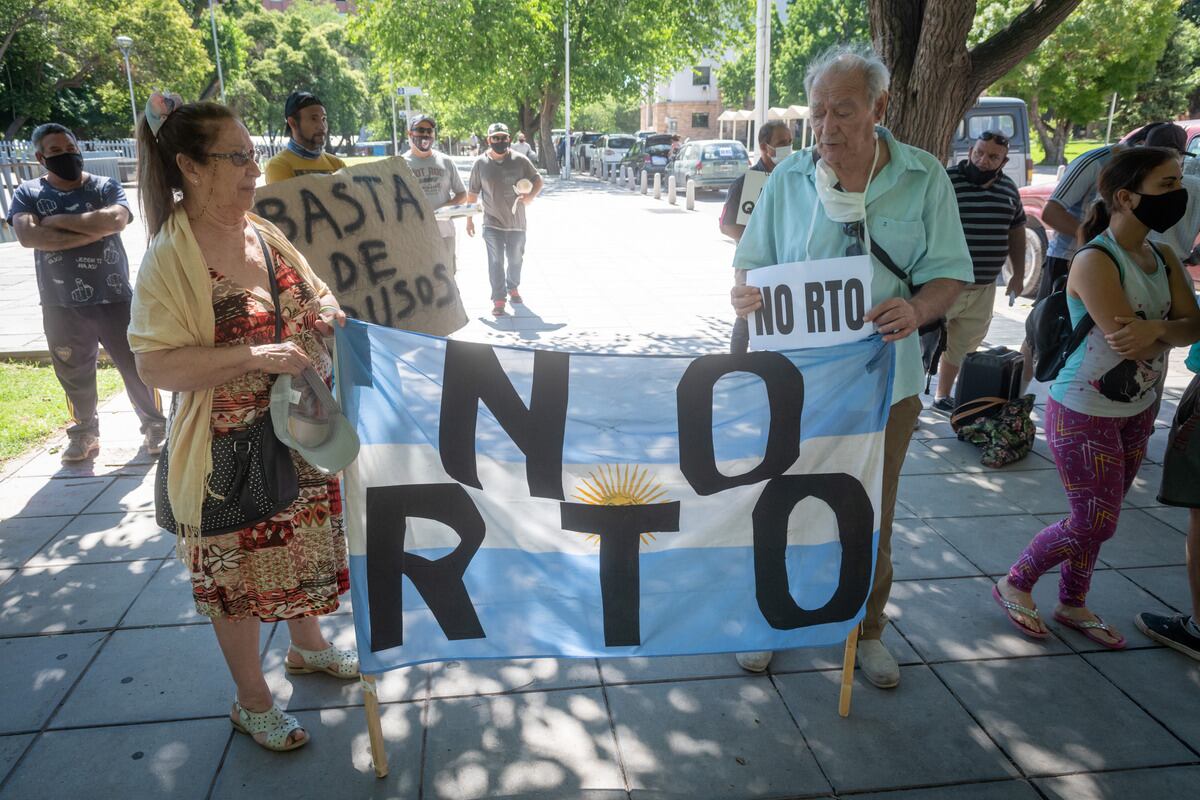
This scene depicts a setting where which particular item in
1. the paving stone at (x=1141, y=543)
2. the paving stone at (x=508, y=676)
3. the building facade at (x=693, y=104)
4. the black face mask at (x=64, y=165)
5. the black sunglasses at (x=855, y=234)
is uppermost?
the building facade at (x=693, y=104)

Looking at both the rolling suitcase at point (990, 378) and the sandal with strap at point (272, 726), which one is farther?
the rolling suitcase at point (990, 378)

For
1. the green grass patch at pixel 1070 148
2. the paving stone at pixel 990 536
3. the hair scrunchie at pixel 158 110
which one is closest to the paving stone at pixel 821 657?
the paving stone at pixel 990 536

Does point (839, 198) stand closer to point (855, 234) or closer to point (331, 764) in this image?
point (855, 234)

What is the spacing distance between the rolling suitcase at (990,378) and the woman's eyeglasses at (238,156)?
4.89 metres

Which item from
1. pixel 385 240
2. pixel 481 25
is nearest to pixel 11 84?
pixel 481 25

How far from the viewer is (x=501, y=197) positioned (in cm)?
938

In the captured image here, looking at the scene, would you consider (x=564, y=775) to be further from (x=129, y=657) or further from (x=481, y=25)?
(x=481, y=25)

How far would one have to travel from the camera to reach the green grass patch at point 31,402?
582cm

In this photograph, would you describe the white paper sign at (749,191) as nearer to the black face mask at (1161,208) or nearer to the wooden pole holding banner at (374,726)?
the black face mask at (1161,208)

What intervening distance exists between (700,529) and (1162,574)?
2684 mm

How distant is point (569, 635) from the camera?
111 inches

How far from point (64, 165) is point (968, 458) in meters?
5.78

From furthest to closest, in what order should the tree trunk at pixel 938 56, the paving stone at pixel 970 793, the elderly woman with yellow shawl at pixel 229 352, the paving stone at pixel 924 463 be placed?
the tree trunk at pixel 938 56, the paving stone at pixel 924 463, the paving stone at pixel 970 793, the elderly woman with yellow shawl at pixel 229 352

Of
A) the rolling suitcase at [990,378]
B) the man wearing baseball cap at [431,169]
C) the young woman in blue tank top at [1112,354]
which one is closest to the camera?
the young woman in blue tank top at [1112,354]
